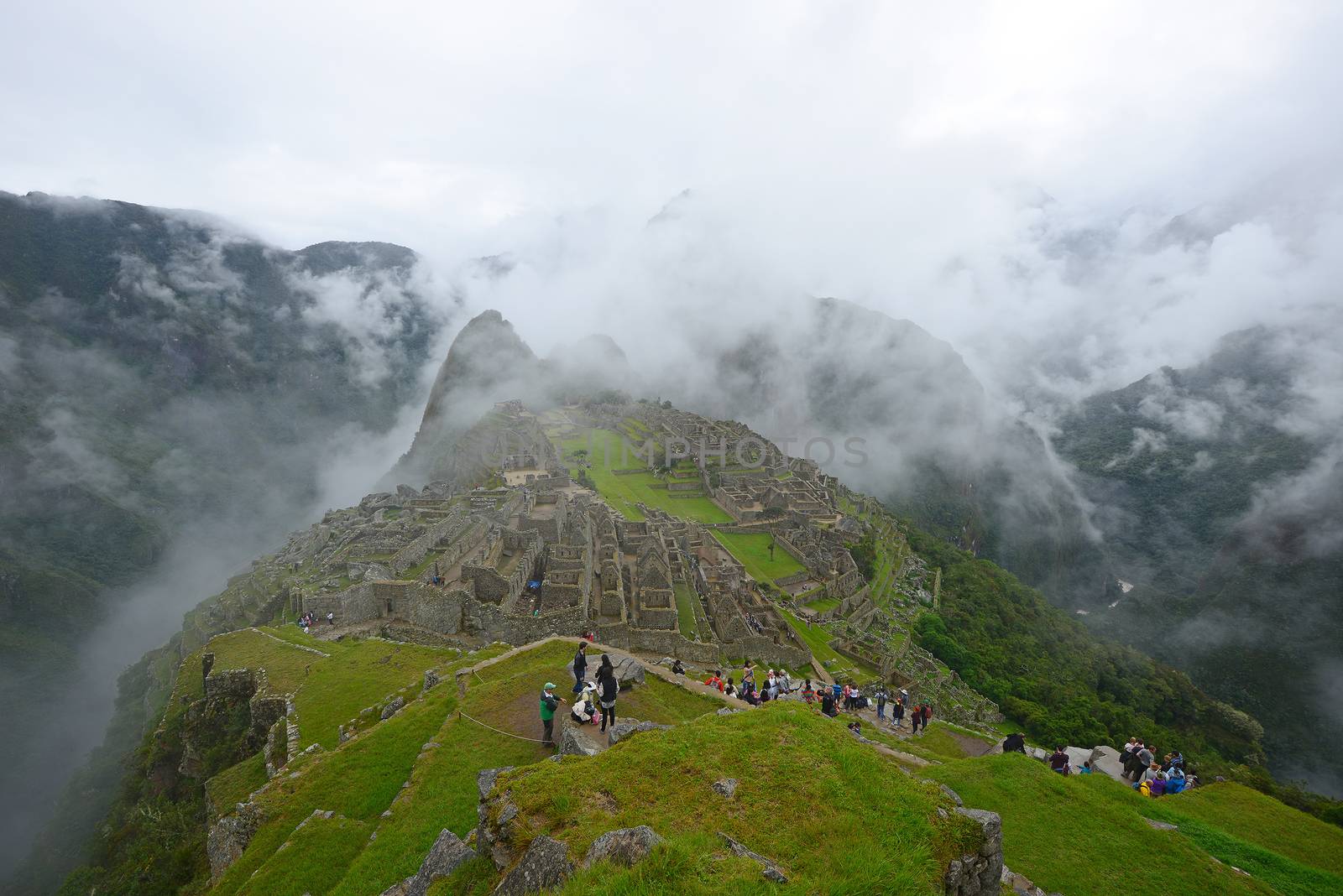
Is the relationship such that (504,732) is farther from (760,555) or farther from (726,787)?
(760,555)

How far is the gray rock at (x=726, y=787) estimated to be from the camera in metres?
7.83

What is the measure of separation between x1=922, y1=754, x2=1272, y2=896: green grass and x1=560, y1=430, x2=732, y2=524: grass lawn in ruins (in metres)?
43.5

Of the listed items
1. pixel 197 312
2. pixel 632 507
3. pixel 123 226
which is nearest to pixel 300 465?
pixel 197 312

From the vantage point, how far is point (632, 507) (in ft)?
199

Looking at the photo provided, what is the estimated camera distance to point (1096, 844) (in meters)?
12.0

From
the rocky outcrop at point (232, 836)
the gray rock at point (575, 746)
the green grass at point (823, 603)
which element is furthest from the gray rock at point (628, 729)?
the green grass at point (823, 603)

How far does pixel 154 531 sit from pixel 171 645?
8498 centimetres

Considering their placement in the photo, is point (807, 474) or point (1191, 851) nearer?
point (1191, 851)

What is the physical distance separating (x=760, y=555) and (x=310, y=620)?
3903 cm

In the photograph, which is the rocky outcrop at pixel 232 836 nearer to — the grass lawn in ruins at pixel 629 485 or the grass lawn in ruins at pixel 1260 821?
the grass lawn in ruins at pixel 1260 821

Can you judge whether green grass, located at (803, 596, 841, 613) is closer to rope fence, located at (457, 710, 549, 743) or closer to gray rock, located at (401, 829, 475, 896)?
rope fence, located at (457, 710, 549, 743)

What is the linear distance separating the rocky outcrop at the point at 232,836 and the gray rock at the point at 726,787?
39.7 ft

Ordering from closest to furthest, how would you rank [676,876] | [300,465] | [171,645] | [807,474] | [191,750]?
1. [676,876]
2. [191,750]
3. [171,645]
4. [807,474]
5. [300,465]

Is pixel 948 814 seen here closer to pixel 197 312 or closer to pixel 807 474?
pixel 807 474
